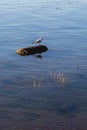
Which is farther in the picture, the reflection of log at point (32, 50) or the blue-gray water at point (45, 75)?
the reflection of log at point (32, 50)

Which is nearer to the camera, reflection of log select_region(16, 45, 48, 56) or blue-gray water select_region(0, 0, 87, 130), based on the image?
blue-gray water select_region(0, 0, 87, 130)

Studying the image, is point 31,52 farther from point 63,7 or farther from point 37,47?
point 63,7

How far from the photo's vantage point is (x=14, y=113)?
2508 cm

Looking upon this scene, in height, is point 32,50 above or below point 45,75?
above

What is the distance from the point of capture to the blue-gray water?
24344 millimetres

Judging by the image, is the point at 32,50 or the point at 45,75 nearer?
the point at 45,75

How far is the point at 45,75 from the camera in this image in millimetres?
32438

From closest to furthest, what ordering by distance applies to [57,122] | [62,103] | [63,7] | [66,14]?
[57,122]
[62,103]
[66,14]
[63,7]

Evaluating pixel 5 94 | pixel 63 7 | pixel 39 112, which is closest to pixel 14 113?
pixel 39 112

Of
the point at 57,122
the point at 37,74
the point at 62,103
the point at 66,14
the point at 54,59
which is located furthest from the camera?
the point at 66,14

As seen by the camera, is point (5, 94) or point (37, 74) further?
point (37, 74)

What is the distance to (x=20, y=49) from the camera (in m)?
39.3

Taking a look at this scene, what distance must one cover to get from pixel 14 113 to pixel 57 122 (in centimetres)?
308

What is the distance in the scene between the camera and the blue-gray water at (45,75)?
79.9 feet
